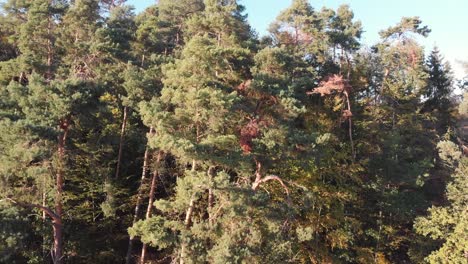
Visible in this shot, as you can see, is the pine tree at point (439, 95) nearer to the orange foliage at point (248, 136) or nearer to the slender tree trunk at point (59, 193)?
the orange foliage at point (248, 136)

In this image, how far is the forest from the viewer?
13555 mm

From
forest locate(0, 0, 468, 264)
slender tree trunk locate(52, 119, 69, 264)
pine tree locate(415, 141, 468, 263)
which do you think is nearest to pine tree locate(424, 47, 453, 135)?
forest locate(0, 0, 468, 264)

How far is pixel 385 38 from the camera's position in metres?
26.2

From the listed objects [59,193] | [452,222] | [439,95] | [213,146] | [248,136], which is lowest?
[59,193]

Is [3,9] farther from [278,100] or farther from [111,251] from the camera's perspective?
[278,100]

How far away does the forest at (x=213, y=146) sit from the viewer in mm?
13555

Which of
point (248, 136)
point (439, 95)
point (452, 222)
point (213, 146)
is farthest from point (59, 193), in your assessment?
point (439, 95)

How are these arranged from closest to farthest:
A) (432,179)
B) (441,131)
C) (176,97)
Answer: (176,97) → (432,179) → (441,131)

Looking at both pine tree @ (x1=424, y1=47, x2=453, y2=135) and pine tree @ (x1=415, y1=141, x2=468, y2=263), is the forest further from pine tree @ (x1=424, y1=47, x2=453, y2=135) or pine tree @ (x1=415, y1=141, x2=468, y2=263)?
pine tree @ (x1=424, y1=47, x2=453, y2=135)

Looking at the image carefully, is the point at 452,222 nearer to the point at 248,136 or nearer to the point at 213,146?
the point at 248,136

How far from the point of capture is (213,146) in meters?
13.9

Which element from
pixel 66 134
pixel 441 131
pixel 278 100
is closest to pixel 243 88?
pixel 278 100

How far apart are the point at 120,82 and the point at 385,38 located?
1699 centimetres

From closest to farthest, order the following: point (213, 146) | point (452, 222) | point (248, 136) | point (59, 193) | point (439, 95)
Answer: point (213, 146)
point (59, 193)
point (248, 136)
point (452, 222)
point (439, 95)
